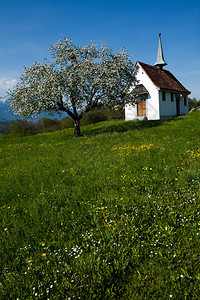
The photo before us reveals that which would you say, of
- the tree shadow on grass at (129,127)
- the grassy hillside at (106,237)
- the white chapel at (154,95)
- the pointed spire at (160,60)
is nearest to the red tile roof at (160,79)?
the white chapel at (154,95)

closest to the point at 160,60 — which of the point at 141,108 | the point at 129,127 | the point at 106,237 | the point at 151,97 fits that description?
the point at 151,97

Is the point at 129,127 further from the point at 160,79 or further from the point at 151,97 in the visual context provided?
the point at 160,79

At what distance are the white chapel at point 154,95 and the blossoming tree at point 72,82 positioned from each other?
27.5 ft

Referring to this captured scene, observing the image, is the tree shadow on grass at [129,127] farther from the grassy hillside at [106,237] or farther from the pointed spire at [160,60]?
the grassy hillside at [106,237]

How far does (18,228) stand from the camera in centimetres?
455

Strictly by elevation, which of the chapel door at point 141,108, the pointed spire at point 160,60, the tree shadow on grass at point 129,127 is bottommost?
the tree shadow on grass at point 129,127

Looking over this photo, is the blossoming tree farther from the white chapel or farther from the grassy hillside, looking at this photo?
the grassy hillside

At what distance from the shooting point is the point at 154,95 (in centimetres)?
3114

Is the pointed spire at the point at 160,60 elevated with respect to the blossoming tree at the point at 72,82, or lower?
elevated

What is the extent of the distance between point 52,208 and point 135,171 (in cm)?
322

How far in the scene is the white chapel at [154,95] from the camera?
1233 inches

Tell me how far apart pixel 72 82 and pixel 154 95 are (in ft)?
51.4

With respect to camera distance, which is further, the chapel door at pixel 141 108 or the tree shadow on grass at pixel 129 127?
the chapel door at pixel 141 108

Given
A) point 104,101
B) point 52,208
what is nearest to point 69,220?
point 52,208
